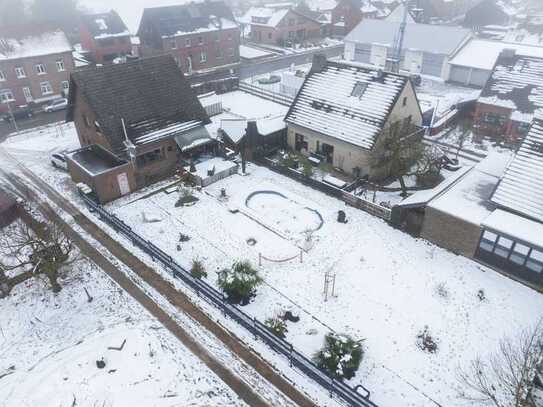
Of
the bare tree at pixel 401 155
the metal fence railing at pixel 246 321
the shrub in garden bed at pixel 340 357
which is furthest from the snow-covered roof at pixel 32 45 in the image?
the shrub in garden bed at pixel 340 357

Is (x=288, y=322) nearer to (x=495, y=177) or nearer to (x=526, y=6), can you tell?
(x=495, y=177)

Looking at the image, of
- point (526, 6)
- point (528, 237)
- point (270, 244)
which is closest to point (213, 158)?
point (270, 244)

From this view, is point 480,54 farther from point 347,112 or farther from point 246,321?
point 246,321

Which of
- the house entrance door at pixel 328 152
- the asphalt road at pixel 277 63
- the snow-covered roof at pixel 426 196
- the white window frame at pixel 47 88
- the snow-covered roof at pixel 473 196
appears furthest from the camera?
the asphalt road at pixel 277 63

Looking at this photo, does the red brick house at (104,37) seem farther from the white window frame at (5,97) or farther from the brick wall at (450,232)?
the brick wall at (450,232)

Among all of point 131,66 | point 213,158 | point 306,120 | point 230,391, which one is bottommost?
point 230,391

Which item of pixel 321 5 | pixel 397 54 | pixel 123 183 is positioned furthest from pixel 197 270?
pixel 321 5

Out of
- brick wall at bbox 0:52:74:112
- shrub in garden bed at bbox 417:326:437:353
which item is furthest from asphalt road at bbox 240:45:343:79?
shrub in garden bed at bbox 417:326:437:353

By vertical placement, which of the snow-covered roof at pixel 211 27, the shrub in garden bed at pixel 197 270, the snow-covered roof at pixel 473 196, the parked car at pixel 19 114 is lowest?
the shrub in garden bed at pixel 197 270
